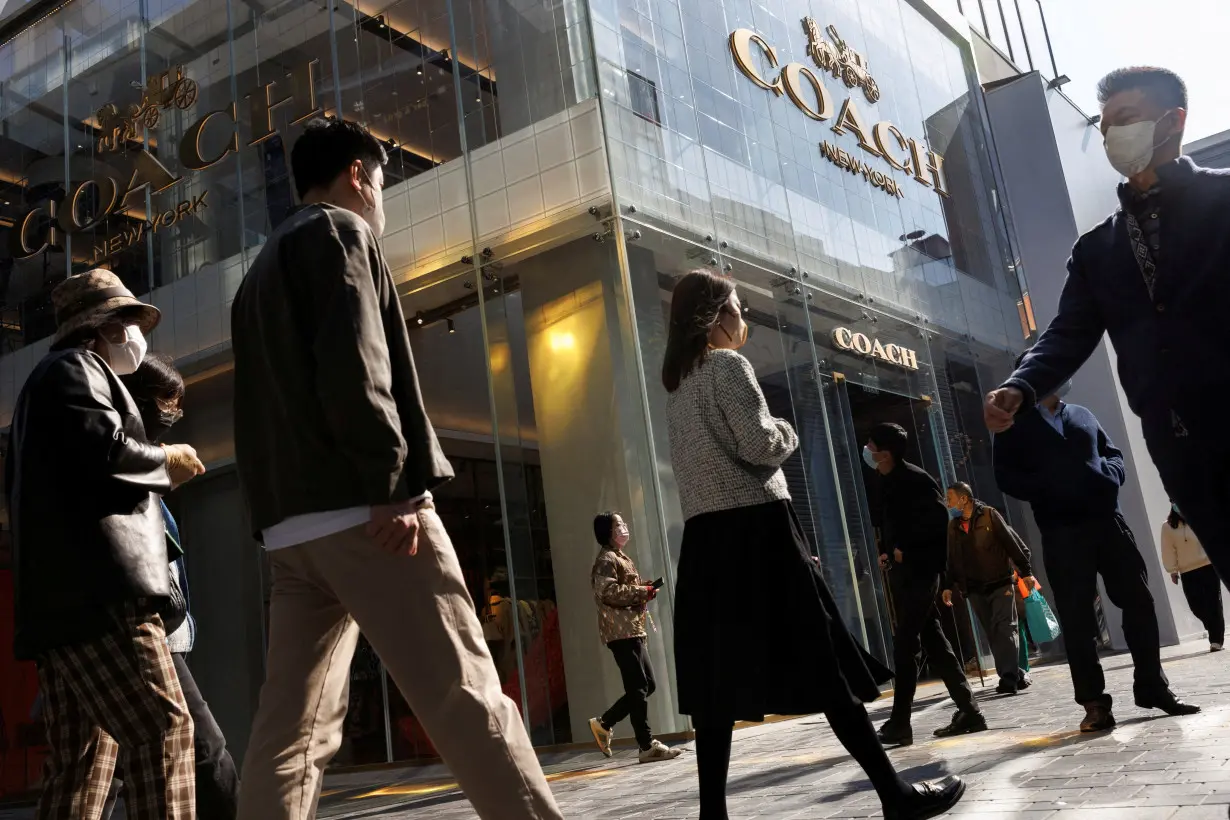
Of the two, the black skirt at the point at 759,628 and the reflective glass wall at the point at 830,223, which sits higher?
the reflective glass wall at the point at 830,223

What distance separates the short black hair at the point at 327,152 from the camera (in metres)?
2.92

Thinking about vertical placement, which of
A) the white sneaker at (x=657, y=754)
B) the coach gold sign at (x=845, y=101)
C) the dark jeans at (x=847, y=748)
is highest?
the coach gold sign at (x=845, y=101)

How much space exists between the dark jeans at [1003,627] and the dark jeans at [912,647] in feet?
9.79

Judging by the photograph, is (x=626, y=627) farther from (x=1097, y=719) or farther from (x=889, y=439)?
(x=1097, y=719)

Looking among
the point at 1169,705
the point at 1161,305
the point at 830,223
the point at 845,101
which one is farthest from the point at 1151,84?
the point at 845,101

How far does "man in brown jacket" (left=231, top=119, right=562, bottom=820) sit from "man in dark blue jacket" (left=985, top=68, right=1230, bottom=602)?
1489 mm

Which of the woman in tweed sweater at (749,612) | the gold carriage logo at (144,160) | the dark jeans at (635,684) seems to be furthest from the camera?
the gold carriage logo at (144,160)

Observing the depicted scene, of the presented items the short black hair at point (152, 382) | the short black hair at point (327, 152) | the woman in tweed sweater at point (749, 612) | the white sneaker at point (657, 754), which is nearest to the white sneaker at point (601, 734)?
the white sneaker at point (657, 754)

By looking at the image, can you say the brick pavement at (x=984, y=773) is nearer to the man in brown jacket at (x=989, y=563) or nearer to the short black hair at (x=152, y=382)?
the man in brown jacket at (x=989, y=563)

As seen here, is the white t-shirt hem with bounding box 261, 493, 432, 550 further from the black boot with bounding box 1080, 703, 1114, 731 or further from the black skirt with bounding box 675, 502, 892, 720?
the black boot with bounding box 1080, 703, 1114, 731

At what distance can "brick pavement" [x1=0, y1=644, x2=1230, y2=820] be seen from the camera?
3.44m

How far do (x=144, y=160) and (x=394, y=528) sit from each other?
13.6 meters

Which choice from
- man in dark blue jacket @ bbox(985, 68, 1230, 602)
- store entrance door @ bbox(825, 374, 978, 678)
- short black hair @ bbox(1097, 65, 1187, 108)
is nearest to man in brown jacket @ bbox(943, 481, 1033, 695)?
store entrance door @ bbox(825, 374, 978, 678)

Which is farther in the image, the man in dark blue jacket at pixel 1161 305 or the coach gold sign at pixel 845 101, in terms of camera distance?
the coach gold sign at pixel 845 101
